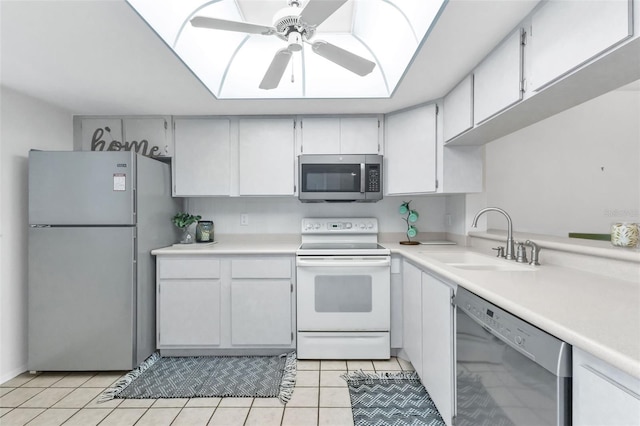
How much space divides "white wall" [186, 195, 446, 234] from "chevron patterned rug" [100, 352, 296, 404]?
119 cm

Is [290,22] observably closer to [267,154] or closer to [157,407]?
[267,154]

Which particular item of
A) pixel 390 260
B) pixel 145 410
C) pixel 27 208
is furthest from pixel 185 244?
pixel 390 260

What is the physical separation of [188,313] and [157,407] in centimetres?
69

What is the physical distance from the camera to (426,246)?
2490 millimetres

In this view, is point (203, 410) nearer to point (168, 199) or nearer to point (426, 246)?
point (168, 199)

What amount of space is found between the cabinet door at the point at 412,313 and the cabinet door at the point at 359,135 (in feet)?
3.63

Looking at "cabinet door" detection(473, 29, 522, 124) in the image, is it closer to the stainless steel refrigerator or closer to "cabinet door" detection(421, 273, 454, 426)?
"cabinet door" detection(421, 273, 454, 426)

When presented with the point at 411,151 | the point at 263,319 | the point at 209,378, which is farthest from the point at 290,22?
the point at 209,378

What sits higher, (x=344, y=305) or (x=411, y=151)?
(x=411, y=151)

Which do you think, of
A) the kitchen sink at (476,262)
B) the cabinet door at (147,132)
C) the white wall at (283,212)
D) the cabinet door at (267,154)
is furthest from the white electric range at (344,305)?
the cabinet door at (147,132)

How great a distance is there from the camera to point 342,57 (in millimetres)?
1473

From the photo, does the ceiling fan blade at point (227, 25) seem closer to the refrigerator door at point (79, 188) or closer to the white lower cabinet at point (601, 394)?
the refrigerator door at point (79, 188)

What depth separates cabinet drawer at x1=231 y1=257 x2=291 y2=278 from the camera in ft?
7.66

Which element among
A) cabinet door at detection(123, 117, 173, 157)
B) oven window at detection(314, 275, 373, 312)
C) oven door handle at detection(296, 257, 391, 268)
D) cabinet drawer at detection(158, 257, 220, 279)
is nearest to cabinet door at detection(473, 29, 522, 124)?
oven door handle at detection(296, 257, 391, 268)
